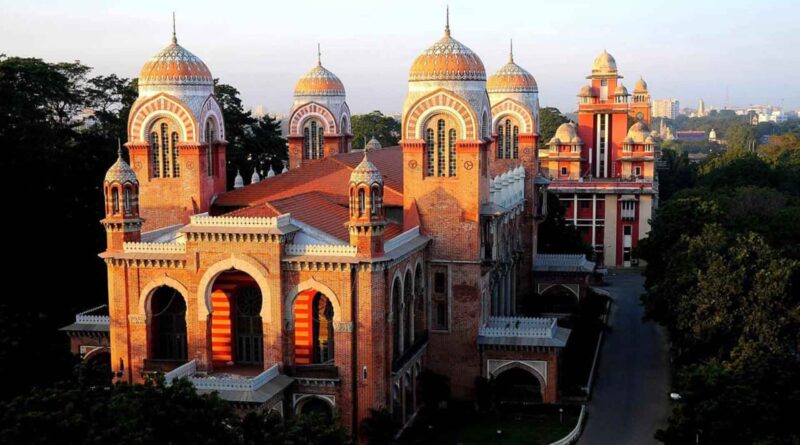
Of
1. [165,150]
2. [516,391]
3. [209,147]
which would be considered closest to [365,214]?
[209,147]

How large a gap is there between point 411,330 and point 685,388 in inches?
421

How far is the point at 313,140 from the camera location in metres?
53.8

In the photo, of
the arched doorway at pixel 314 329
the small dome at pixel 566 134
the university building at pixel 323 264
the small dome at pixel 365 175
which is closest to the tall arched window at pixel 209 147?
the university building at pixel 323 264

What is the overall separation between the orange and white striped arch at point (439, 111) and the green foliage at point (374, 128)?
6399 centimetres

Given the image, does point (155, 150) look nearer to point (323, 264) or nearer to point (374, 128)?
point (323, 264)

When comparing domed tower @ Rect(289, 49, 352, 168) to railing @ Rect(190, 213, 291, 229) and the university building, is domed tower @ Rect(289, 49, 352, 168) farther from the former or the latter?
railing @ Rect(190, 213, 291, 229)

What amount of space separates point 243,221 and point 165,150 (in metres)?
8.97

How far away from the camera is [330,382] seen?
3303cm

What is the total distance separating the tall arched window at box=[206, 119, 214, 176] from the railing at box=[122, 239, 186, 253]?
7.07 m

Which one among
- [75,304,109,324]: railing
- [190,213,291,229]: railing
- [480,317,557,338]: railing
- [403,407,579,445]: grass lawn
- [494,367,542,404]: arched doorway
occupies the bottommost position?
[403,407,579,445]: grass lawn

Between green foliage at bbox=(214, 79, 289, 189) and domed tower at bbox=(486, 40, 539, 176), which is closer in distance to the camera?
domed tower at bbox=(486, 40, 539, 176)

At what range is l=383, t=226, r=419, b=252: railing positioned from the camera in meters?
34.2

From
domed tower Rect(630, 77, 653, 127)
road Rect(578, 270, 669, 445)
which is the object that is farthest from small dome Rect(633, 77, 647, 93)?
road Rect(578, 270, 669, 445)

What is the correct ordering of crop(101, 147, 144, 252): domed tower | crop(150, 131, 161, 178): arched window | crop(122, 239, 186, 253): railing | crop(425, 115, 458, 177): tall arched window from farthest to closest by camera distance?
crop(150, 131, 161, 178): arched window, crop(425, 115, 458, 177): tall arched window, crop(101, 147, 144, 252): domed tower, crop(122, 239, 186, 253): railing
